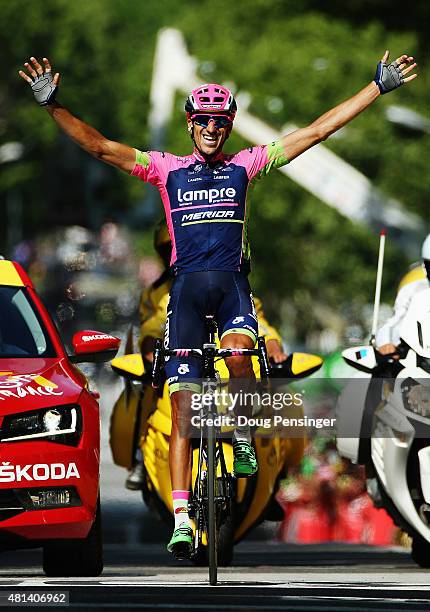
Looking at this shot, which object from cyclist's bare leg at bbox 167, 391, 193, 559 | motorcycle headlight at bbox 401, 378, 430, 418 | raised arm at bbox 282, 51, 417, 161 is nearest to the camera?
cyclist's bare leg at bbox 167, 391, 193, 559

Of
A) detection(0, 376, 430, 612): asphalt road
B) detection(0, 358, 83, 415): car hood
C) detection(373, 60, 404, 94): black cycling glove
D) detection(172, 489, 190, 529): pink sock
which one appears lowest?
detection(0, 376, 430, 612): asphalt road

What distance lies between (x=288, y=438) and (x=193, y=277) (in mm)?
2925

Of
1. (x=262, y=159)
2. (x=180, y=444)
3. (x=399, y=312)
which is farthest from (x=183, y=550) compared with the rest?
(x=399, y=312)

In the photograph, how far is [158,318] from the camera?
45.1 ft

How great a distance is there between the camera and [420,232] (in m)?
37.3

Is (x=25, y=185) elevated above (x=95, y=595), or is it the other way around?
(x=25, y=185)

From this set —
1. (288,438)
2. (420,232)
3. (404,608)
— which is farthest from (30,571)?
(420,232)

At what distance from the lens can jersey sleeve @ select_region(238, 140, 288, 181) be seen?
10.9 meters

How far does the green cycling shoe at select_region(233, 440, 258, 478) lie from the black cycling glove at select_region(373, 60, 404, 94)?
6.36 ft

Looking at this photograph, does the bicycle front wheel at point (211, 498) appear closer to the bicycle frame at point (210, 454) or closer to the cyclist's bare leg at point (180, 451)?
the bicycle frame at point (210, 454)

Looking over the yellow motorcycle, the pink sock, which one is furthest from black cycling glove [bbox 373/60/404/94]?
the pink sock

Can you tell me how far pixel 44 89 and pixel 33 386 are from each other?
4.82ft

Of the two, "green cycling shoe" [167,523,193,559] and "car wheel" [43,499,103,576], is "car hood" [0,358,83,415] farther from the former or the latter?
"green cycling shoe" [167,523,193,559]

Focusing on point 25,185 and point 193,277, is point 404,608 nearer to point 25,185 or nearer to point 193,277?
point 193,277
